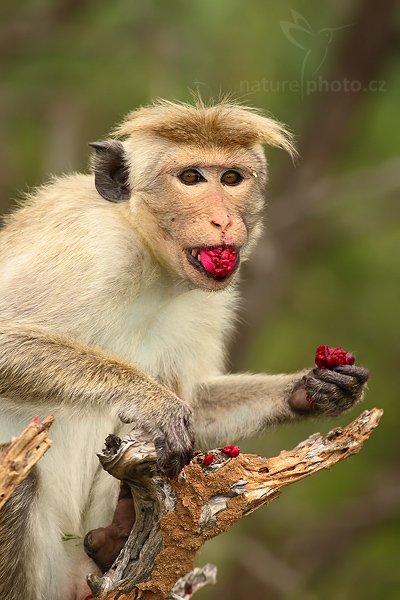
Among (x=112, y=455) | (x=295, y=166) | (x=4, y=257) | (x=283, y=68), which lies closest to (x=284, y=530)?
(x=295, y=166)

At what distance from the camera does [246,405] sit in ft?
25.5

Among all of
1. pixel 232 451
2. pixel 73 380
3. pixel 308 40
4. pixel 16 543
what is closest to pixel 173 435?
pixel 232 451

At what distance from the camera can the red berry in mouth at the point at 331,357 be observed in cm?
693

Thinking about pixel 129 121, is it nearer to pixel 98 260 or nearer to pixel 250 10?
pixel 98 260

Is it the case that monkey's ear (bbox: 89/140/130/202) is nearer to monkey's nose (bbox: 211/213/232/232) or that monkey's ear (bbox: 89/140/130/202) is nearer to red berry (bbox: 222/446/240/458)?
monkey's nose (bbox: 211/213/232/232)

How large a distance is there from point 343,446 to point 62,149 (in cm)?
887

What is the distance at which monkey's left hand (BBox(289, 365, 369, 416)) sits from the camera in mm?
6969

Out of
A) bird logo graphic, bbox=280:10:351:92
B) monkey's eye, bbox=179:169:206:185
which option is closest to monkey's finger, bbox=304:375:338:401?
monkey's eye, bbox=179:169:206:185

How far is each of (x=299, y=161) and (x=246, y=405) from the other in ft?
22.9

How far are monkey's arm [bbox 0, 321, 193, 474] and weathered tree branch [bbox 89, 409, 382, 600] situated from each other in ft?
1.03

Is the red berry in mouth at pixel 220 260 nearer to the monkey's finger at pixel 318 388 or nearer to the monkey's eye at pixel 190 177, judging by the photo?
the monkey's eye at pixel 190 177

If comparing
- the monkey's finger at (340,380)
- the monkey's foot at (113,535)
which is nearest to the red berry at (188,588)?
the monkey's foot at (113,535)

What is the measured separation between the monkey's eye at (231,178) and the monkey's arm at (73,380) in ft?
4.33

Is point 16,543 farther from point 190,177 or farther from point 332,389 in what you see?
point 190,177
